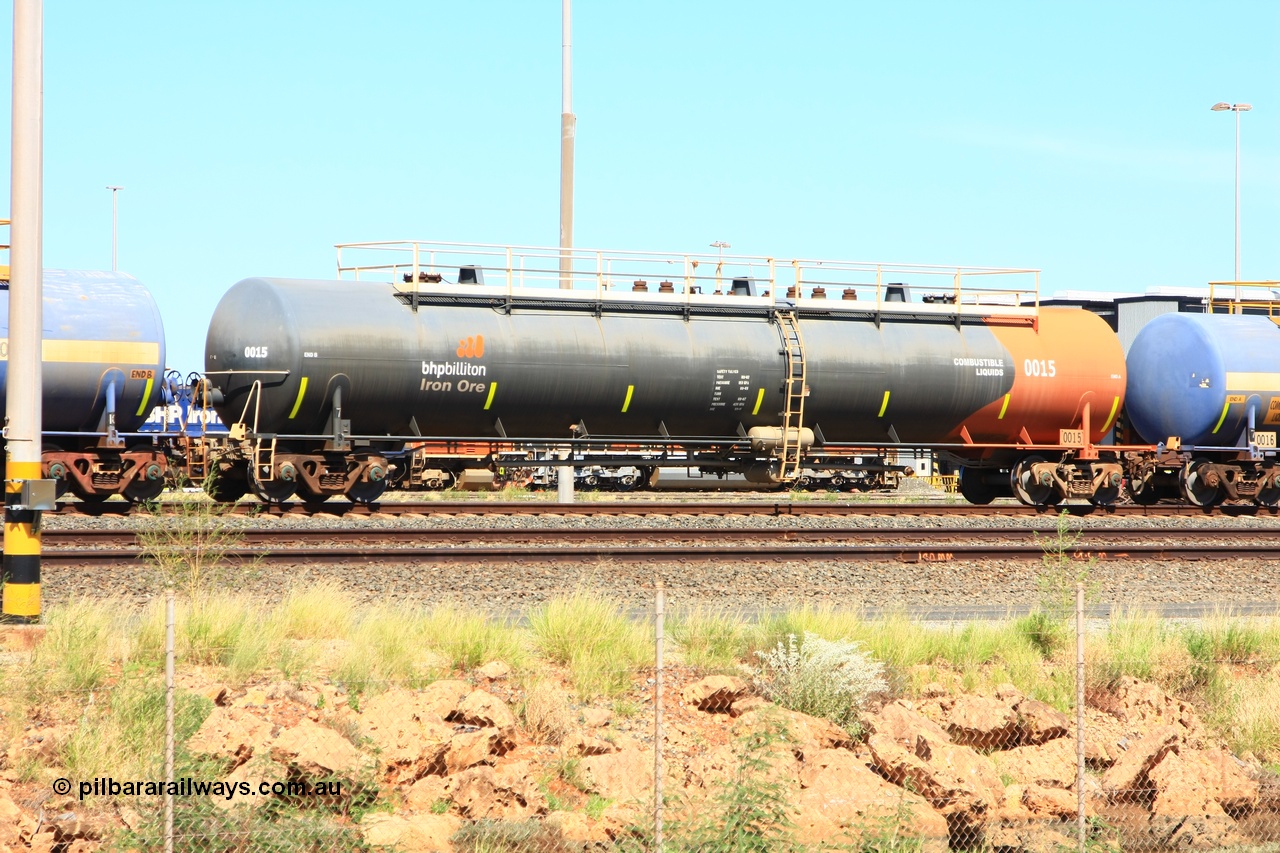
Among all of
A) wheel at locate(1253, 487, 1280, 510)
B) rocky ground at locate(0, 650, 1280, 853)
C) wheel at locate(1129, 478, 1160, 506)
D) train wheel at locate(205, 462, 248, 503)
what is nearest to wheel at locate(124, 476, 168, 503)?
train wheel at locate(205, 462, 248, 503)

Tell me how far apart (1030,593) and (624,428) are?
8.32m

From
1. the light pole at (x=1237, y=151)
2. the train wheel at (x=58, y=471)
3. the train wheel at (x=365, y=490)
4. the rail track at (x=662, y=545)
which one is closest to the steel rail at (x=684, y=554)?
the rail track at (x=662, y=545)

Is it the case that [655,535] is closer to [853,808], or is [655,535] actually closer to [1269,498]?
[853,808]

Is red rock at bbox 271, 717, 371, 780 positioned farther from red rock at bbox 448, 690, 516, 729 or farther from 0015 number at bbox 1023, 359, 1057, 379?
0015 number at bbox 1023, 359, 1057, 379

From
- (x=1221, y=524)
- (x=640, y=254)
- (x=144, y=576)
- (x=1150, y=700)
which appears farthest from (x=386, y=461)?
(x=1221, y=524)

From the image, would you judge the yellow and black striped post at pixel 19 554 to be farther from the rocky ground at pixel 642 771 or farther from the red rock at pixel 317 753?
the red rock at pixel 317 753

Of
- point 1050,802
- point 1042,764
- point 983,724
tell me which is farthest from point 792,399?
point 1050,802

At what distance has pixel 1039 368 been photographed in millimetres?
23344

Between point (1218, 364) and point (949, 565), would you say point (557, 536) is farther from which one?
point (1218, 364)

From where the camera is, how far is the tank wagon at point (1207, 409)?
24.7m

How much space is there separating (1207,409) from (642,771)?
19955 mm

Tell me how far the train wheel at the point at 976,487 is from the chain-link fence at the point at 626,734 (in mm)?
13538

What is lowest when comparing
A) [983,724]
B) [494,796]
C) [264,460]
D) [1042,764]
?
[1042,764]

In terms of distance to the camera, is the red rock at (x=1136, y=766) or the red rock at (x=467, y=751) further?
the red rock at (x=1136, y=766)
